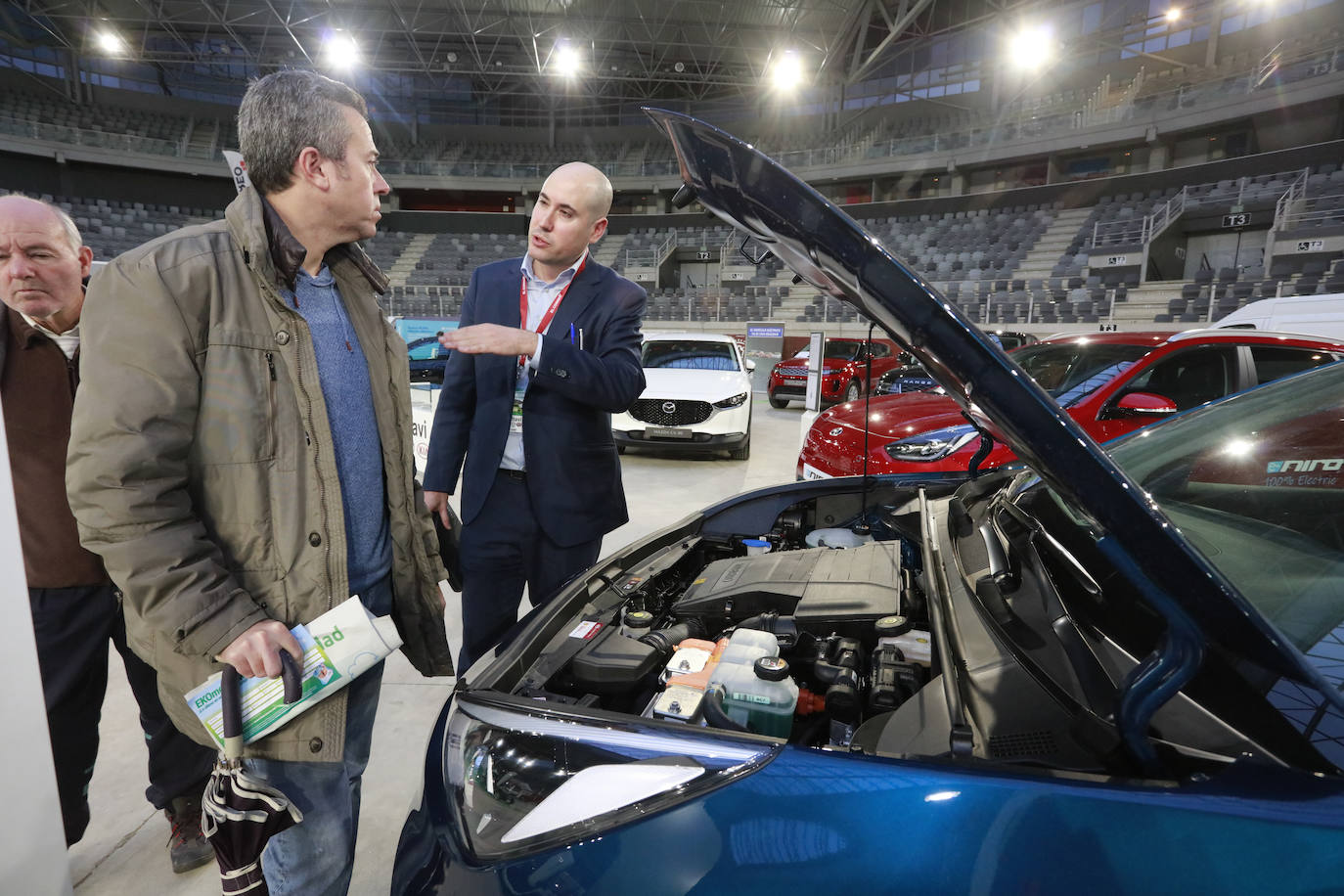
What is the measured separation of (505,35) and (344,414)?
22909mm

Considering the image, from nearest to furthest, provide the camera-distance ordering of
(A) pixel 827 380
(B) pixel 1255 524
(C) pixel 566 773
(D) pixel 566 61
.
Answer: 1. (C) pixel 566 773
2. (B) pixel 1255 524
3. (A) pixel 827 380
4. (D) pixel 566 61

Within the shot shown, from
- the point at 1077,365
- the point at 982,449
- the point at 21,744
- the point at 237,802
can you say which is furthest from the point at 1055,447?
the point at 1077,365

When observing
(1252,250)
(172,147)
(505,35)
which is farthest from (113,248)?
(1252,250)

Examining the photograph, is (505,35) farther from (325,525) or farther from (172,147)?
(325,525)

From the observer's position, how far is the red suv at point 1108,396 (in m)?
3.45

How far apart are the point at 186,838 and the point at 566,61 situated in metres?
21.8

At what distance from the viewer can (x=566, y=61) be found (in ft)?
64.0

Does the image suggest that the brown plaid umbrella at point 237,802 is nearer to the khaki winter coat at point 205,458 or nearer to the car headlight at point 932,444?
the khaki winter coat at point 205,458

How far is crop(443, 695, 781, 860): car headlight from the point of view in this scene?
82cm

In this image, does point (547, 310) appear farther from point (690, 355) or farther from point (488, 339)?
point (690, 355)

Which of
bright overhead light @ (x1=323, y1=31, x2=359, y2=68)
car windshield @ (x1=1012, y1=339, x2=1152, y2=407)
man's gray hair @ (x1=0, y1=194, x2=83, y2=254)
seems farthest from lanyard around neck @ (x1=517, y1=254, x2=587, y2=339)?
bright overhead light @ (x1=323, y1=31, x2=359, y2=68)

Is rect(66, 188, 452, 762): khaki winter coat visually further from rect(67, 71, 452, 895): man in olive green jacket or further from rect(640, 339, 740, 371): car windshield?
rect(640, 339, 740, 371): car windshield

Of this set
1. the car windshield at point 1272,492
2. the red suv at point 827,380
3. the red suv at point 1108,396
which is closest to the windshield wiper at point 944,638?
the car windshield at point 1272,492

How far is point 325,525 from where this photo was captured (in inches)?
42.2
